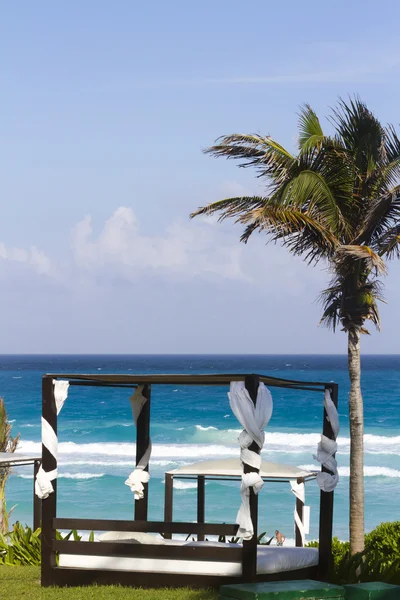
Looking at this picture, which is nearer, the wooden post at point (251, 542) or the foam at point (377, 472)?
the wooden post at point (251, 542)

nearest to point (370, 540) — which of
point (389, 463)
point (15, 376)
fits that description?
point (389, 463)

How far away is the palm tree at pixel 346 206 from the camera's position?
13.9 m

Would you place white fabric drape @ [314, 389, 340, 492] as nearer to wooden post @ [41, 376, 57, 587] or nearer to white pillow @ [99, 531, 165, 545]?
white pillow @ [99, 531, 165, 545]

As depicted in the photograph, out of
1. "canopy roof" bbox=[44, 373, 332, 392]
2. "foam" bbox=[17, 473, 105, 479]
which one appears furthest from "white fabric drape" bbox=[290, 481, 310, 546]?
"foam" bbox=[17, 473, 105, 479]

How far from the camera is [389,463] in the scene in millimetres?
38656

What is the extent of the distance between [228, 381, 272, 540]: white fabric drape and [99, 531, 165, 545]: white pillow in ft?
4.33

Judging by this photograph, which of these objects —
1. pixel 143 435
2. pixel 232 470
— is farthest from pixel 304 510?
pixel 143 435

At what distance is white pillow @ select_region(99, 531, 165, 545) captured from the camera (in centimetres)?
1034

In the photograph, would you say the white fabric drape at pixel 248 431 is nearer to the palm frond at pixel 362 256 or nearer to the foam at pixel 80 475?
the palm frond at pixel 362 256

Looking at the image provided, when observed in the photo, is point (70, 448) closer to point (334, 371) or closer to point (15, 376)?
point (15, 376)

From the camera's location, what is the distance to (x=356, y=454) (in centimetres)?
1407

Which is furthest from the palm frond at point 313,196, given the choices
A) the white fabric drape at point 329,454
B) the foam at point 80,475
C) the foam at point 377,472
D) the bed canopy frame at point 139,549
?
the foam at point 377,472

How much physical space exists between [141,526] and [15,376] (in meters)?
79.3

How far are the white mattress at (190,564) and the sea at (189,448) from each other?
10846 mm
